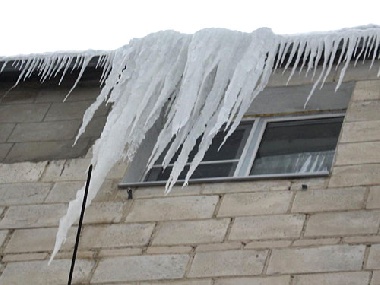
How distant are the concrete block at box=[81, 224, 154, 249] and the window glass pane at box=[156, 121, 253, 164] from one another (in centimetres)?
88

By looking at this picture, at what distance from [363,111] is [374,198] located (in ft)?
3.06

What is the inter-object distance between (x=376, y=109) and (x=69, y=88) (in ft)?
7.41

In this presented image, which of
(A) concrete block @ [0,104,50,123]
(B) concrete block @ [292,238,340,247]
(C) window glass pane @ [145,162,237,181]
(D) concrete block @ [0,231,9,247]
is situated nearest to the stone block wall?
(A) concrete block @ [0,104,50,123]

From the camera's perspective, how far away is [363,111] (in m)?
7.00

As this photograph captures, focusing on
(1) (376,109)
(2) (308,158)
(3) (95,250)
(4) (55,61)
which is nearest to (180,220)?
(3) (95,250)

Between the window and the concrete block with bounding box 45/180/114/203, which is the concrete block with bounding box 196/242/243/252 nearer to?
the window

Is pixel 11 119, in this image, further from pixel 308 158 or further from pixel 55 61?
pixel 308 158

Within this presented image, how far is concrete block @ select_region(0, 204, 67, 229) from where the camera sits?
6711 mm

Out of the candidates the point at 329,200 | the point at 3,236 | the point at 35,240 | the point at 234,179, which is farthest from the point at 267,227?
the point at 3,236

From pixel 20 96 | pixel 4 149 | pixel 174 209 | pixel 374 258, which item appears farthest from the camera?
pixel 20 96

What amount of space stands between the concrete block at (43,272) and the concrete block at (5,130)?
145cm

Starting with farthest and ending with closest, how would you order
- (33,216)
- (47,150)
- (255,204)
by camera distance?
(47,150) < (33,216) < (255,204)

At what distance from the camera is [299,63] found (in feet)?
24.9

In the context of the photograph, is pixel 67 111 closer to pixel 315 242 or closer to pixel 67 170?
pixel 67 170
